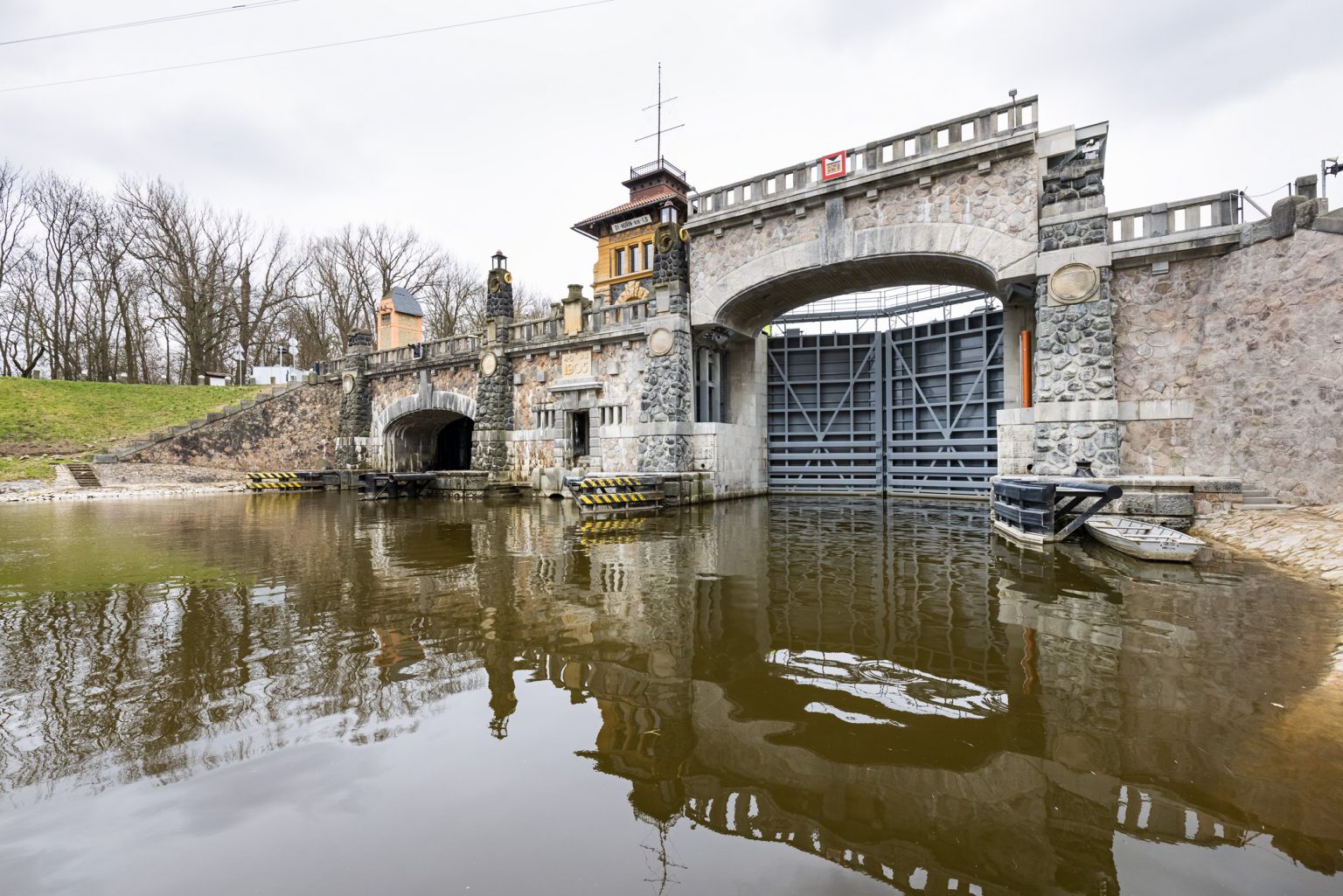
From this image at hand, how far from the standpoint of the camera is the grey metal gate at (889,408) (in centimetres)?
1805

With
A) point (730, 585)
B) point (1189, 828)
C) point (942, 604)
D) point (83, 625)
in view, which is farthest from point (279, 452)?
point (1189, 828)

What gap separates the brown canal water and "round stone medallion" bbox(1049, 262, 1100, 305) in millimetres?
6900

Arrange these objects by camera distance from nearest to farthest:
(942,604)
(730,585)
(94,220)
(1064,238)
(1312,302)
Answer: (942,604), (730,585), (1312,302), (1064,238), (94,220)

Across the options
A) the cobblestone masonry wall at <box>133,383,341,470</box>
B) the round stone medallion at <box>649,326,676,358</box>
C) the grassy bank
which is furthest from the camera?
the cobblestone masonry wall at <box>133,383,341,470</box>

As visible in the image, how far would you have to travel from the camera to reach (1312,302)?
9641mm

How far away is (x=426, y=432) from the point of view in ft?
88.0

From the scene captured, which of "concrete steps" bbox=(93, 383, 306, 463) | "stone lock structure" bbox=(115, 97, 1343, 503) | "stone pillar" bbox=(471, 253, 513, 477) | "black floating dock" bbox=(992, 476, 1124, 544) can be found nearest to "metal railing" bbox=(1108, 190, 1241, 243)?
"stone lock structure" bbox=(115, 97, 1343, 503)

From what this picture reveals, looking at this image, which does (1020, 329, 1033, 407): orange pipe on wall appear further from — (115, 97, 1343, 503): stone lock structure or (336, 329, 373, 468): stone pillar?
(336, 329, 373, 468): stone pillar

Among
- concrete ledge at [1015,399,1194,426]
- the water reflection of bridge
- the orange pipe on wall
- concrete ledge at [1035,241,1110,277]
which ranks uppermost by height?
concrete ledge at [1035,241,1110,277]

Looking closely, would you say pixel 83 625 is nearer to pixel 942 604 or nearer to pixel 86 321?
pixel 942 604

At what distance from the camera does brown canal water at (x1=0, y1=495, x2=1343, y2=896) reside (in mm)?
2230

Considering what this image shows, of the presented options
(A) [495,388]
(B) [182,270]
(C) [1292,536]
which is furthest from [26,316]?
(C) [1292,536]

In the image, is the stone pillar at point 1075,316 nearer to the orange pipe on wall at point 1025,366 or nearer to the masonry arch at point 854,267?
the masonry arch at point 854,267

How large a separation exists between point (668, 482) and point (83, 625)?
1157 cm
